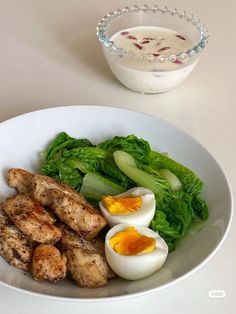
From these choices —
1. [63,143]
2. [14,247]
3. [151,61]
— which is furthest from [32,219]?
[151,61]

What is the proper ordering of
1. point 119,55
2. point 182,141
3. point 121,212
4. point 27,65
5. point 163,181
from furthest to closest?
1. point 27,65
2. point 119,55
3. point 182,141
4. point 163,181
5. point 121,212

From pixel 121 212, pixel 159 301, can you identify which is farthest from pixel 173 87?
pixel 159 301

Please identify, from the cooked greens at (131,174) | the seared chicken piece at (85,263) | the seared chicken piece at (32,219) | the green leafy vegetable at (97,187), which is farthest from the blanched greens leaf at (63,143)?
the seared chicken piece at (85,263)

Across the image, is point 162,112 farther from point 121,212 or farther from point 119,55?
point 121,212

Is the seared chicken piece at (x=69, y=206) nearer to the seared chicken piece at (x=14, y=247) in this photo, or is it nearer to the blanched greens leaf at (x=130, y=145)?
the seared chicken piece at (x=14, y=247)

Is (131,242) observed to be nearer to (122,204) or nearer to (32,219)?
(122,204)

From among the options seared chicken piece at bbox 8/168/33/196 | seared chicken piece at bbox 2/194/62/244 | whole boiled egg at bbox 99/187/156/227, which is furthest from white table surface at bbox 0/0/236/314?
seared chicken piece at bbox 8/168/33/196

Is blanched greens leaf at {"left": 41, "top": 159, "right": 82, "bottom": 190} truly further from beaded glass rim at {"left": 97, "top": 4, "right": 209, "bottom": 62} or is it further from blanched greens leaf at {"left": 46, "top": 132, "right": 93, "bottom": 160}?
beaded glass rim at {"left": 97, "top": 4, "right": 209, "bottom": 62}
